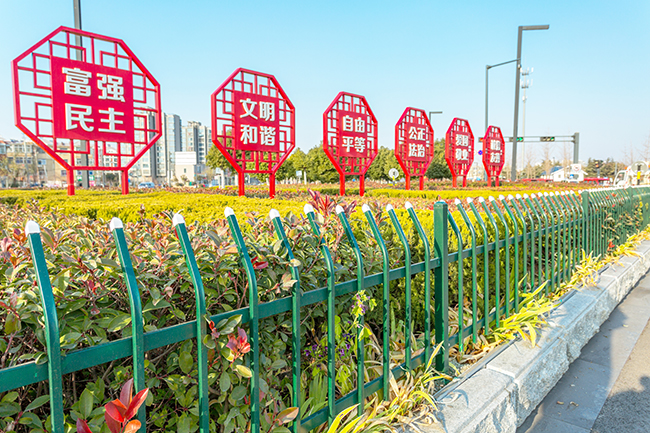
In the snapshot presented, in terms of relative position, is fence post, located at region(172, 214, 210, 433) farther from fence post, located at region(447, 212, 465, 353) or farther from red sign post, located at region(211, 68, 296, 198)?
red sign post, located at region(211, 68, 296, 198)

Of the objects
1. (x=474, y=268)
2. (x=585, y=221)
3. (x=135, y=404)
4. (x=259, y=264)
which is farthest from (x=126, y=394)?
(x=585, y=221)

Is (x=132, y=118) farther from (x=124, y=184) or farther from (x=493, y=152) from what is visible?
(x=493, y=152)

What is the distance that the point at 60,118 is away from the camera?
23.1 feet

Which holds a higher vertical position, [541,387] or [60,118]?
[60,118]

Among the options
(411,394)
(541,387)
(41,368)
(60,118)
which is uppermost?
(60,118)

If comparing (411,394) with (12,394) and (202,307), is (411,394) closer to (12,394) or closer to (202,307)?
(202,307)

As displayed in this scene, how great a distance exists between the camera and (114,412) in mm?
976

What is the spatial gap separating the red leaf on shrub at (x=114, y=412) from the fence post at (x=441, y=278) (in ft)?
5.45

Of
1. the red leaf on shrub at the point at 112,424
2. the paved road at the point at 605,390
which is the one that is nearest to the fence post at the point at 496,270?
the paved road at the point at 605,390

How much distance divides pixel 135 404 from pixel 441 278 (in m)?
1.63

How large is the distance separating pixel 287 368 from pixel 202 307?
2.29ft

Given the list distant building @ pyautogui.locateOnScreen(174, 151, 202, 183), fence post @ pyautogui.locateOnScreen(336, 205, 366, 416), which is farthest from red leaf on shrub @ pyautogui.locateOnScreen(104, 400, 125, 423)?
distant building @ pyautogui.locateOnScreen(174, 151, 202, 183)

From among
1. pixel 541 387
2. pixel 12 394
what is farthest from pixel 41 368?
pixel 541 387

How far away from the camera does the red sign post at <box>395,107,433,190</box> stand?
1319cm
